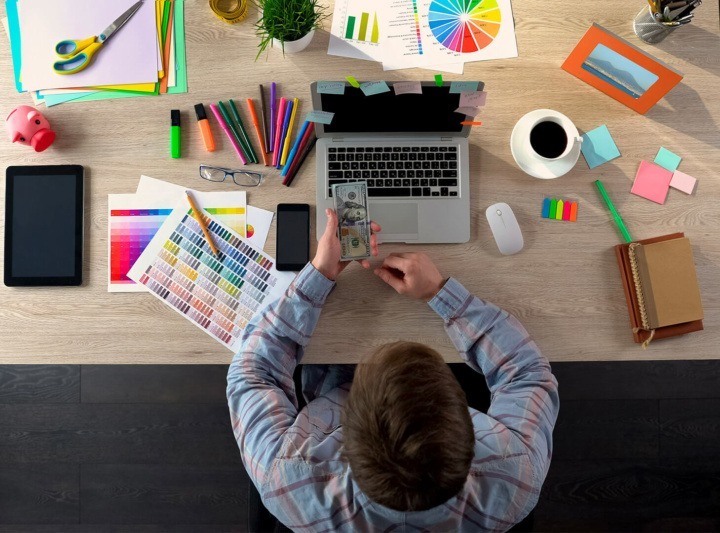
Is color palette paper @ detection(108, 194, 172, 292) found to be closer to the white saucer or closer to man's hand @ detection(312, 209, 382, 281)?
man's hand @ detection(312, 209, 382, 281)

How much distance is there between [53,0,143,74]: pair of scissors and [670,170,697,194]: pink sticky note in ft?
3.97

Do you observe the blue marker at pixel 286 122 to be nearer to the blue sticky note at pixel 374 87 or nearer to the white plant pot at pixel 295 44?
the white plant pot at pixel 295 44

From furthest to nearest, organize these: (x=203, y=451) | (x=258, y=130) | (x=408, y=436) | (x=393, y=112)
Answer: (x=203, y=451) → (x=258, y=130) → (x=393, y=112) → (x=408, y=436)

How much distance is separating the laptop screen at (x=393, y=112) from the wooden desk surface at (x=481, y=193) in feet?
0.34

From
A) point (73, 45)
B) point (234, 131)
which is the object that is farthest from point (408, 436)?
point (73, 45)

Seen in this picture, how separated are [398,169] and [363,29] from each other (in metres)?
0.32

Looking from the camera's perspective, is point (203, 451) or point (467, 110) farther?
point (203, 451)

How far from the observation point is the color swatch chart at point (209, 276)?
1.08 m

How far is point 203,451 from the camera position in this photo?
169 centimetres

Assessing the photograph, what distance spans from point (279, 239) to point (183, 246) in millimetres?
200

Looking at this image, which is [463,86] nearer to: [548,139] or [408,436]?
[548,139]

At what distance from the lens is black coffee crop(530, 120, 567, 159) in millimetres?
1062

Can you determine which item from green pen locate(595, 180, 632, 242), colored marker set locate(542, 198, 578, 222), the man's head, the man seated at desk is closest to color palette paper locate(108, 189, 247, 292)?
the man seated at desk

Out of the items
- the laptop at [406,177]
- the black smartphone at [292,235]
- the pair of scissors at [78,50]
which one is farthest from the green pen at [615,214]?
the pair of scissors at [78,50]
